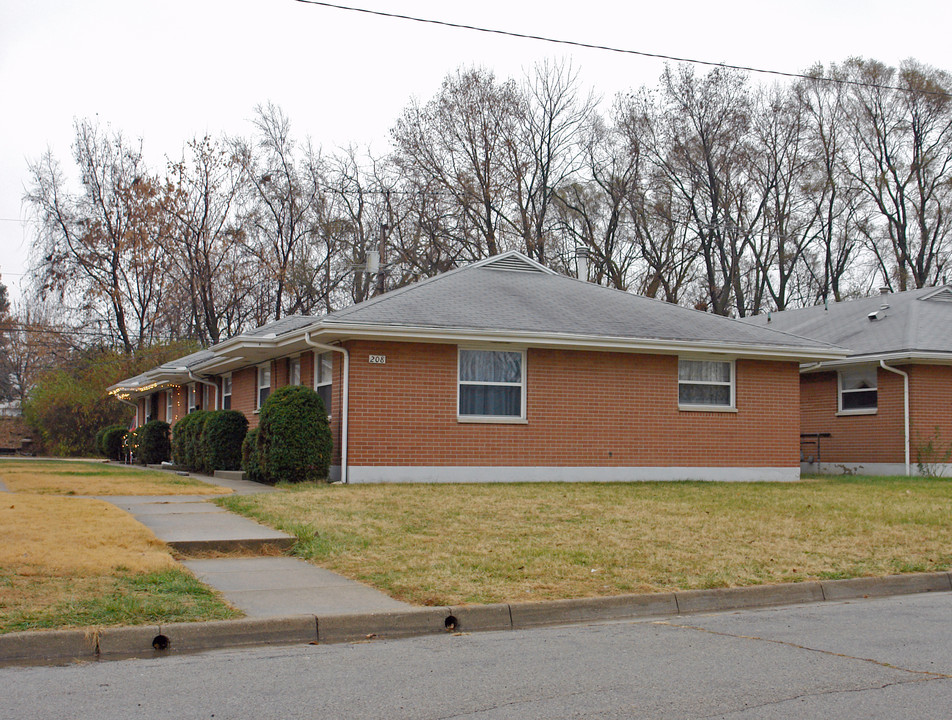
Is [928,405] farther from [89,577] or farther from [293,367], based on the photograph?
[89,577]

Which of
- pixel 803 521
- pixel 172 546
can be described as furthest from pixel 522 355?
pixel 172 546

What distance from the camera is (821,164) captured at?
41.0 m

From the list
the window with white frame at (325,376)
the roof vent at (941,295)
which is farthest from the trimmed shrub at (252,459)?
the roof vent at (941,295)

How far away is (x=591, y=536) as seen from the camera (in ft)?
37.0

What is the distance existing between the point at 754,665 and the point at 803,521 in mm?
6869

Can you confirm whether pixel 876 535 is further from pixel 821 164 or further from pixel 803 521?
pixel 821 164

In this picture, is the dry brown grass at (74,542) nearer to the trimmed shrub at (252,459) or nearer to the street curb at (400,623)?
the street curb at (400,623)

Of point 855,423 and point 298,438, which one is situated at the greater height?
point 855,423

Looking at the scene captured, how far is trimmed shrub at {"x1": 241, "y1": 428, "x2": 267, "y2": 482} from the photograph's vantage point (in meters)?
18.9

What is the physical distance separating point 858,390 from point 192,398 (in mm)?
20586

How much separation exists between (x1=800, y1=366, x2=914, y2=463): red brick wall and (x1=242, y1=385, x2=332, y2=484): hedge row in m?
13.9

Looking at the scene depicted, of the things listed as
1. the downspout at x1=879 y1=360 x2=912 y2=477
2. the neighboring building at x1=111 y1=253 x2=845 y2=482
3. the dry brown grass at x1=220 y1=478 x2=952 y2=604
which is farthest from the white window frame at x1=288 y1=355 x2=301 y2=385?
the downspout at x1=879 y1=360 x2=912 y2=477

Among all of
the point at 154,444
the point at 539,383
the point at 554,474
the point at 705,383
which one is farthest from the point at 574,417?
the point at 154,444

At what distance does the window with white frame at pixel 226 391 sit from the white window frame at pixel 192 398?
367 centimetres
